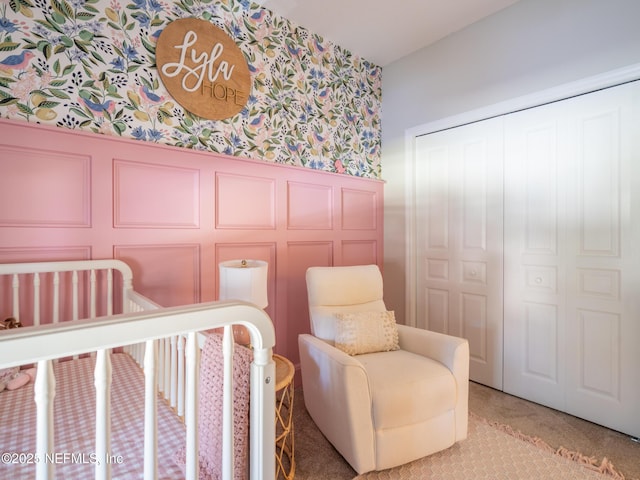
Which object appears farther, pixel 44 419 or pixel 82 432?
pixel 82 432

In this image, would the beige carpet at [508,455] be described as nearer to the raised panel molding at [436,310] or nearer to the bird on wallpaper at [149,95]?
the raised panel molding at [436,310]

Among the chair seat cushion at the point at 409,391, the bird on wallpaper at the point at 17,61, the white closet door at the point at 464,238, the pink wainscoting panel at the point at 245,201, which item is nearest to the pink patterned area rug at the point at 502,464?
the chair seat cushion at the point at 409,391

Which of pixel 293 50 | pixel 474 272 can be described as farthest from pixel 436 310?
pixel 293 50

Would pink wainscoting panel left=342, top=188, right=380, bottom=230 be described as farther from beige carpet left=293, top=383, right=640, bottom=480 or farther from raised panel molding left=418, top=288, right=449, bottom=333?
beige carpet left=293, top=383, right=640, bottom=480

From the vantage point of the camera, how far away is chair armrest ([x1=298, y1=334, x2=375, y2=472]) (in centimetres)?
138

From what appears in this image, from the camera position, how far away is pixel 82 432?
37.4 inches

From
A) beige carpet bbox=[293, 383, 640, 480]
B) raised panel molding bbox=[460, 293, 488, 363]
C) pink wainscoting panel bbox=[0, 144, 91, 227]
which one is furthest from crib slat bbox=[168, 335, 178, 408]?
raised panel molding bbox=[460, 293, 488, 363]

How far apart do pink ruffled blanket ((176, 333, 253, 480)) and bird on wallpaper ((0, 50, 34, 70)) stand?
1.64m

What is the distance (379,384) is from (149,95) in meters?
1.99

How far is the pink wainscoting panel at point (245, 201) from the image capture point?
6.86 feet

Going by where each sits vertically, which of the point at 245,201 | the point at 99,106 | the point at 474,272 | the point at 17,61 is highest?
the point at 17,61

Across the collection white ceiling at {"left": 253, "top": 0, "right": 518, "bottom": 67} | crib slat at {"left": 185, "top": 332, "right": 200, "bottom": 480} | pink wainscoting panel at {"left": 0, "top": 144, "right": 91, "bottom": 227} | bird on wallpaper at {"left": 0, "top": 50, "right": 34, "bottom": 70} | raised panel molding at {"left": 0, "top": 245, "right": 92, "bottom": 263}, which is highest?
white ceiling at {"left": 253, "top": 0, "right": 518, "bottom": 67}

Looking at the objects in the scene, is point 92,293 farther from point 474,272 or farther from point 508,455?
point 474,272

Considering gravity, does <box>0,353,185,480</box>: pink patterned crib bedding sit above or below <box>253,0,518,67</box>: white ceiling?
below
